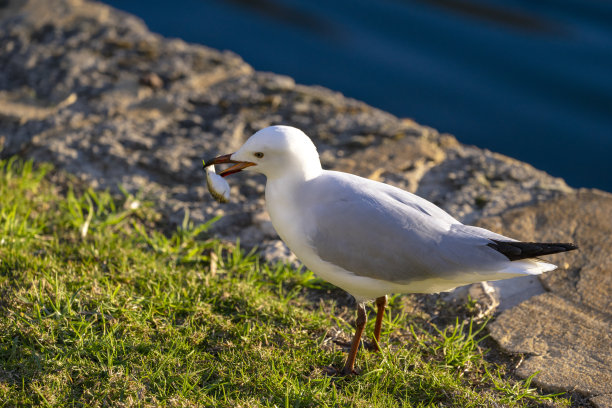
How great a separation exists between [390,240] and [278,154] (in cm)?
57

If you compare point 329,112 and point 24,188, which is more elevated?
point 329,112

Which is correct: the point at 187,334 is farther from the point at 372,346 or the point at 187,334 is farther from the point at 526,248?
the point at 526,248

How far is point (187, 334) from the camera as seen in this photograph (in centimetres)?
297

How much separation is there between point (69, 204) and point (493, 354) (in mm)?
2398

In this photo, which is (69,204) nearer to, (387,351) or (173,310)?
(173,310)

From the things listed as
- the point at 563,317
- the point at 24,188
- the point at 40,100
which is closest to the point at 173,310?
the point at 24,188

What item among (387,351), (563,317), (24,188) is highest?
(563,317)

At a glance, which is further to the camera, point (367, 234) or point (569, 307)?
point (569, 307)

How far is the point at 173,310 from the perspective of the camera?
3.13 m

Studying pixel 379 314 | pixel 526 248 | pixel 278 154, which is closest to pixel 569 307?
pixel 526 248

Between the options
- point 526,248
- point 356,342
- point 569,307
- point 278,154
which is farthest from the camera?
point 569,307

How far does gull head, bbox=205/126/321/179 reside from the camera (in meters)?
2.71

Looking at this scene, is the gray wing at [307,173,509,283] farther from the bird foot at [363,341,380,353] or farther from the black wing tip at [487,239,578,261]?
the bird foot at [363,341,380,353]

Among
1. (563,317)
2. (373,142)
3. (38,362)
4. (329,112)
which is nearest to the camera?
Result: (38,362)
